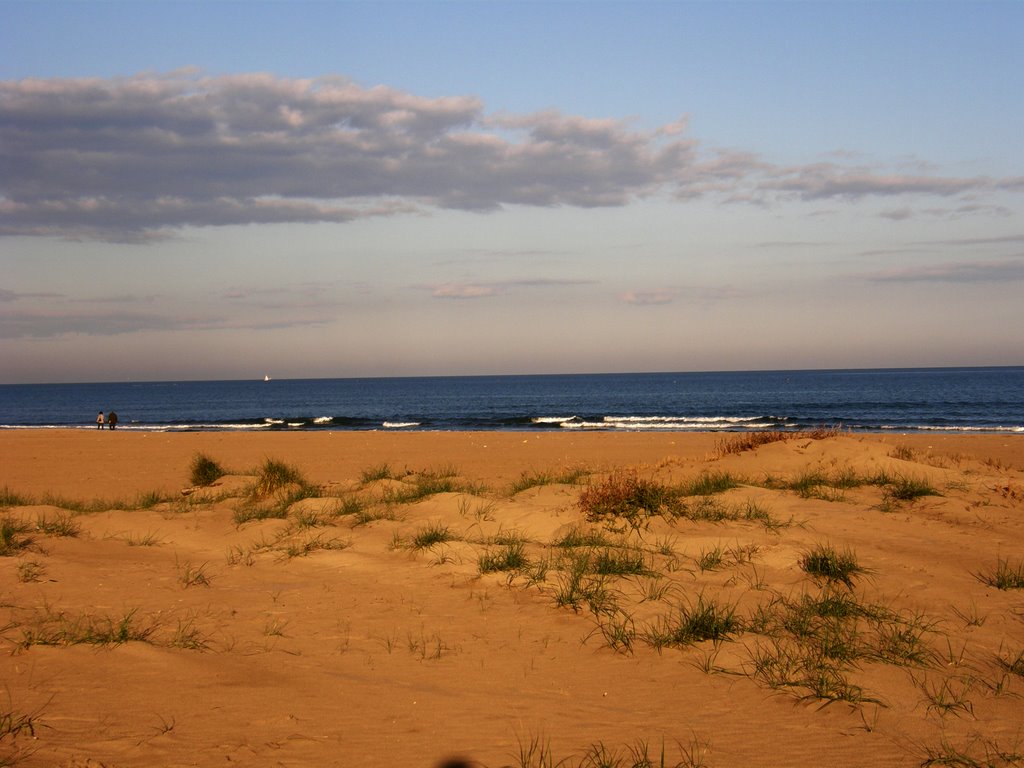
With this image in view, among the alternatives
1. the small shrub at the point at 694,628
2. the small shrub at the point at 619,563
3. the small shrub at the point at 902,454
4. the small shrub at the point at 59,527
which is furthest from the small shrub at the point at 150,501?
the small shrub at the point at 902,454

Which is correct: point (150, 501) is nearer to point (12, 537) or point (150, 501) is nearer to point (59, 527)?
point (59, 527)

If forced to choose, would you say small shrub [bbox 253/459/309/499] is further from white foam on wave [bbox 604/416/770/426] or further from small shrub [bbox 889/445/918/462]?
white foam on wave [bbox 604/416/770/426]

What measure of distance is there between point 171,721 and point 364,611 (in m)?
2.38

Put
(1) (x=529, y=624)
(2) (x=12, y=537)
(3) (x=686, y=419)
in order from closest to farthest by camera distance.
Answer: (1) (x=529, y=624), (2) (x=12, y=537), (3) (x=686, y=419)

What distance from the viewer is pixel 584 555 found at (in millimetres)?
7645

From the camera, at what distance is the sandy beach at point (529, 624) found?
4098 millimetres

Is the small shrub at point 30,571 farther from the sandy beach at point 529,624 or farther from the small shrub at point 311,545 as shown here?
the small shrub at point 311,545

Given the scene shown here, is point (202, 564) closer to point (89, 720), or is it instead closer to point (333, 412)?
point (89, 720)

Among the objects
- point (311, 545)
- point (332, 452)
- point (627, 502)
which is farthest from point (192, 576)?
point (332, 452)

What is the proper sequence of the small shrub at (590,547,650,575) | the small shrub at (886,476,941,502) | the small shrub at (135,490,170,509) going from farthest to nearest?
the small shrub at (135,490,170,509) → the small shrub at (886,476,941,502) → the small shrub at (590,547,650,575)

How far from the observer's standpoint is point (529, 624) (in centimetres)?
611

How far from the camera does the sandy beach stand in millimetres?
4098

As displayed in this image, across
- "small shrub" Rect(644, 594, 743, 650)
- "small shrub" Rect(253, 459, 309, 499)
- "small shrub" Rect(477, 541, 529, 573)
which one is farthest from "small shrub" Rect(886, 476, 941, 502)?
"small shrub" Rect(253, 459, 309, 499)

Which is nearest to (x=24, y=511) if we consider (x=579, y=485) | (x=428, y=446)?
(x=579, y=485)
